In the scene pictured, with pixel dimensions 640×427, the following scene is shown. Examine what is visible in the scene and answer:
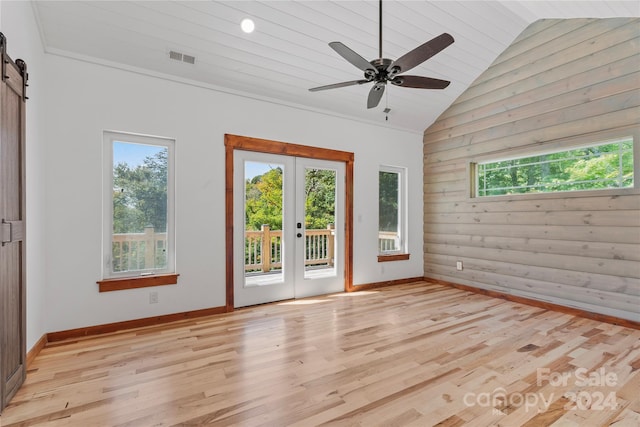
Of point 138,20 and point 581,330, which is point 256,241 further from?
point 581,330

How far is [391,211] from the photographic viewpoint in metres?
5.54

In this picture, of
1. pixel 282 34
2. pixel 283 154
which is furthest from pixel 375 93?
pixel 283 154

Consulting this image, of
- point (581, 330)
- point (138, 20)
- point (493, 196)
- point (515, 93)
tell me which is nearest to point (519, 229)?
point (493, 196)

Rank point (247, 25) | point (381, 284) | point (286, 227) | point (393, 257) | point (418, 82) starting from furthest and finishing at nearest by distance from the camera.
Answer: point (393, 257), point (381, 284), point (286, 227), point (247, 25), point (418, 82)

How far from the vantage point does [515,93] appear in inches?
174

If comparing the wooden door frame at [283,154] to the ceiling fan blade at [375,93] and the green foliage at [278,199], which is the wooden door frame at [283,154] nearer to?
the green foliage at [278,199]

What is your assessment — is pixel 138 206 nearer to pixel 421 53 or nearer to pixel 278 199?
pixel 278 199

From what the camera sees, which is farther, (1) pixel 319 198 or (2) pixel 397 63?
(1) pixel 319 198

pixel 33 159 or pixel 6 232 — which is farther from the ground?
pixel 33 159

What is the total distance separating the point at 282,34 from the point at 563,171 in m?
3.91

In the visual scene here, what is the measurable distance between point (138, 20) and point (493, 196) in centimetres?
500

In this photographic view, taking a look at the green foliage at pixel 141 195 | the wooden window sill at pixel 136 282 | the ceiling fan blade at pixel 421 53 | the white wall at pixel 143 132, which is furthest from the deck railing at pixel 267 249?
the ceiling fan blade at pixel 421 53

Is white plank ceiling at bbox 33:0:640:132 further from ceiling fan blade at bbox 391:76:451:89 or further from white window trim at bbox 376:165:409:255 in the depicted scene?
white window trim at bbox 376:165:409:255

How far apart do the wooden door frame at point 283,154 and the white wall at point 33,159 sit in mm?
1742
